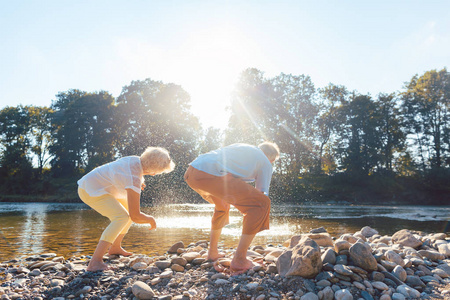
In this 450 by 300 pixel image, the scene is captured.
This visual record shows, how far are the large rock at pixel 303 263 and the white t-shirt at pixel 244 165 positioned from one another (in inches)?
28.2

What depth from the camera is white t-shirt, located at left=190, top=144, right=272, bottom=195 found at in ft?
11.0

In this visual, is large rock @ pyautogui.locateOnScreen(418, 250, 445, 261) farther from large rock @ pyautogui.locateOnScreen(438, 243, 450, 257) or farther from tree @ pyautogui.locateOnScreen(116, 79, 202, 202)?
tree @ pyautogui.locateOnScreen(116, 79, 202, 202)

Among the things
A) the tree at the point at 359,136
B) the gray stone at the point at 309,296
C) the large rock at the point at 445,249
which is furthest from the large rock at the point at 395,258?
the tree at the point at 359,136

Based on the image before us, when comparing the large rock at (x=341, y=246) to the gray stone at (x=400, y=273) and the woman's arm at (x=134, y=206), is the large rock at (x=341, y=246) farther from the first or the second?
the woman's arm at (x=134, y=206)

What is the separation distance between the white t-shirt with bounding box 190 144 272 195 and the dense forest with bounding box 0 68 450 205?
28300 mm

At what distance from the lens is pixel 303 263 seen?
2.95 metres

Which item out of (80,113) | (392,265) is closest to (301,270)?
(392,265)

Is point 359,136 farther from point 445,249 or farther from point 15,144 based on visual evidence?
point 15,144

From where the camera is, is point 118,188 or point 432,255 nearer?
point 118,188

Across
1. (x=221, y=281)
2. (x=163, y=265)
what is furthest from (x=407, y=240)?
(x=163, y=265)

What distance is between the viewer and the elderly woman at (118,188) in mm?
3465

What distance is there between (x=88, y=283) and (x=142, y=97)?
120 feet

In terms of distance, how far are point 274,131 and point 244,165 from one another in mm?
33106

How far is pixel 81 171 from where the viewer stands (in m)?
39.0
